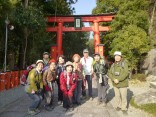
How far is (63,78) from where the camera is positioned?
7.74 metres

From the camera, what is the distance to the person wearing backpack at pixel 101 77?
8594 millimetres

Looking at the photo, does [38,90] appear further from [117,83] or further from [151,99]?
[151,99]

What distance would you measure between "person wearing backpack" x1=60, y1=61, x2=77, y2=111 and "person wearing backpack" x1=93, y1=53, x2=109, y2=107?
109 centimetres

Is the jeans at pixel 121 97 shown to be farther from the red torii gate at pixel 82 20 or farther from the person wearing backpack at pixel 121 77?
the red torii gate at pixel 82 20

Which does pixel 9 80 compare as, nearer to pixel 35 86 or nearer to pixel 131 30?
pixel 35 86

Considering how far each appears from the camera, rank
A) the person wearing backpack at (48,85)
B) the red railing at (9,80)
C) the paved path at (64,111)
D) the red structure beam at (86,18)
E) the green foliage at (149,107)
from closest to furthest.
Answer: the paved path at (64,111), the green foliage at (149,107), the person wearing backpack at (48,85), the red railing at (9,80), the red structure beam at (86,18)

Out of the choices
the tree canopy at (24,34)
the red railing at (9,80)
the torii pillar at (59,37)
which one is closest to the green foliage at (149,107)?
the red railing at (9,80)

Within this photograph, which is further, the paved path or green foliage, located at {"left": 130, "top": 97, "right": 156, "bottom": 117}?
green foliage, located at {"left": 130, "top": 97, "right": 156, "bottom": 117}

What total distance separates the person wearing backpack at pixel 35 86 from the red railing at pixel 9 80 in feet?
15.2

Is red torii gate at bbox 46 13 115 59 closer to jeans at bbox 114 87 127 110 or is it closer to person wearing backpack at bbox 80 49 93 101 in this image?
person wearing backpack at bbox 80 49 93 101

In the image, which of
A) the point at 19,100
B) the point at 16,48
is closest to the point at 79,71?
the point at 19,100

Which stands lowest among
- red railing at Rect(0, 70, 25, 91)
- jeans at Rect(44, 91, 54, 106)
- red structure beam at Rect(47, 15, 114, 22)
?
jeans at Rect(44, 91, 54, 106)

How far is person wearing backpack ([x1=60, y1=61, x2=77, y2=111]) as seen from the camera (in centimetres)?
771

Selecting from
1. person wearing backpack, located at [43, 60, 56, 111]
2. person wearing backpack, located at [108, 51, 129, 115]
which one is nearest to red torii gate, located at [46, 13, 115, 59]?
person wearing backpack, located at [43, 60, 56, 111]
